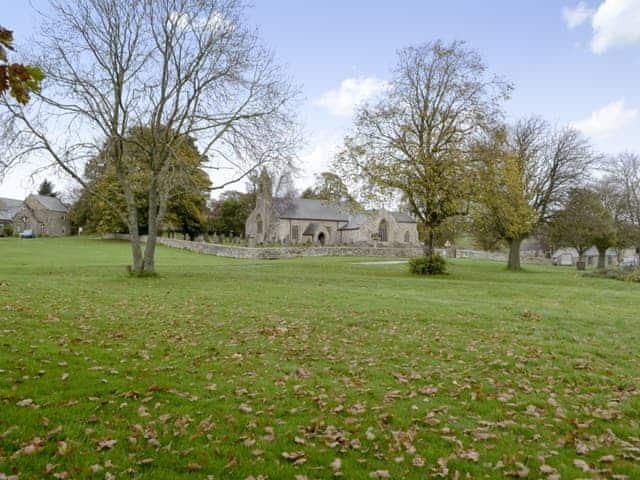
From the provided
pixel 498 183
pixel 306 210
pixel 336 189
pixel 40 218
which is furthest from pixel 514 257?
pixel 40 218

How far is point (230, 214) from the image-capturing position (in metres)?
67.8

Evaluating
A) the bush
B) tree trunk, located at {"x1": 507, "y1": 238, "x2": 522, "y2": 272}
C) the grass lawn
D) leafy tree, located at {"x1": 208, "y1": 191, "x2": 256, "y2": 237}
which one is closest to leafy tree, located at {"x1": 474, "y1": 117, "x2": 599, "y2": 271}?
tree trunk, located at {"x1": 507, "y1": 238, "x2": 522, "y2": 272}

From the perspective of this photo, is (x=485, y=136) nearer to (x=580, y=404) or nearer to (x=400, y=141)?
(x=400, y=141)

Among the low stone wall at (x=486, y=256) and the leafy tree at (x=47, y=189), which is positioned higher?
the leafy tree at (x=47, y=189)

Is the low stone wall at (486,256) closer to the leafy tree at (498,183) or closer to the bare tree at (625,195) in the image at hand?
the bare tree at (625,195)

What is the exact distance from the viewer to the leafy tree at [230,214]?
221 ft

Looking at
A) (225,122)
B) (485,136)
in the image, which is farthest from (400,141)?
(225,122)

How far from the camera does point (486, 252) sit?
55031 mm

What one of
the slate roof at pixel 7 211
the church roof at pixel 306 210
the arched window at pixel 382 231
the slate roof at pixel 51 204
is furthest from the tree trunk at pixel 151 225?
the slate roof at pixel 7 211

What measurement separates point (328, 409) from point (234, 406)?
115 cm

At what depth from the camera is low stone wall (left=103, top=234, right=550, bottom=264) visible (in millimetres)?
40531

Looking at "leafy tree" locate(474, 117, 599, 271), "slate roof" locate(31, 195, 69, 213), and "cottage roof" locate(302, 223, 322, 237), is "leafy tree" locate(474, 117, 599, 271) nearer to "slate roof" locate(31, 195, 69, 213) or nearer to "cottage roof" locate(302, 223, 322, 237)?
"cottage roof" locate(302, 223, 322, 237)

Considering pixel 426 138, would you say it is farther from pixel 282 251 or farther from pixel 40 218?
pixel 40 218

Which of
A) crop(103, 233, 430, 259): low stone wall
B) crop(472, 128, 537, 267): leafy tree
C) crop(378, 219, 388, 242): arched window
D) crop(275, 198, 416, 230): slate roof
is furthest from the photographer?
crop(275, 198, 416, 230): slate roof
